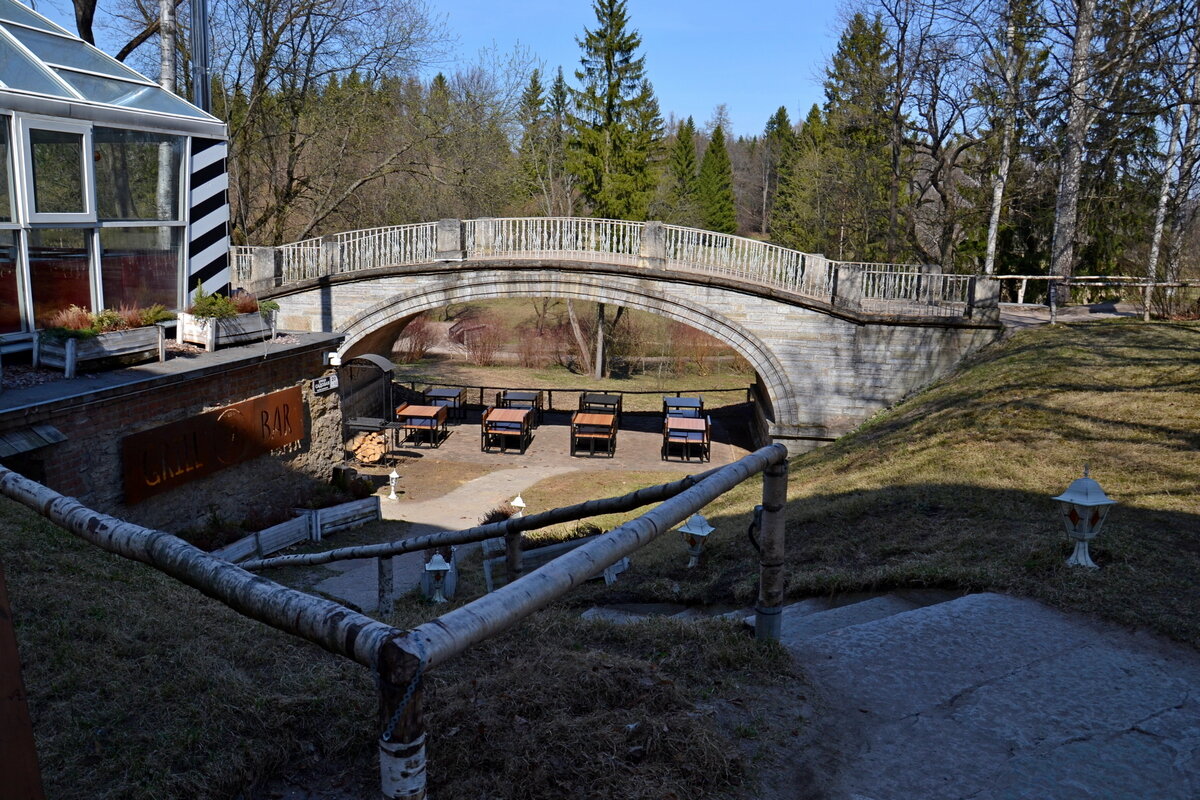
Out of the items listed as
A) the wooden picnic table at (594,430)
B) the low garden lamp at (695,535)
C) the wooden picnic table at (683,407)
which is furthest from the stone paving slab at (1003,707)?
the wooden picnic table at (683,407)

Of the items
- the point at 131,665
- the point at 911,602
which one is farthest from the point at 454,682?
the point at 911,602

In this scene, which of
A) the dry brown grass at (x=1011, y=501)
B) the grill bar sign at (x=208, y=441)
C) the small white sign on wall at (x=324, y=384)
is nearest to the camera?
the dry brown grass at (x=1011, y=501)

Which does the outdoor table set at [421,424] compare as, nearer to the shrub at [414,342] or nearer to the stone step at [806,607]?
the shrub at [414,342]

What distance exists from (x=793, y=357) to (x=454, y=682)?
15.0 meters

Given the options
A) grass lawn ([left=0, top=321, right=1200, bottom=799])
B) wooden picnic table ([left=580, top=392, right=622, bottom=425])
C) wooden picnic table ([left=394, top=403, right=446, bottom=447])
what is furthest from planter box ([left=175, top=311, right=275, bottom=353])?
wooden picnic table ([left=580, top=392, right=622, bottom=425])

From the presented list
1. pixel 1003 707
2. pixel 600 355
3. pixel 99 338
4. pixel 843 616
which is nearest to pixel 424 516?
pixel 99 338

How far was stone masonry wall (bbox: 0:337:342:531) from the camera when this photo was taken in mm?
7297

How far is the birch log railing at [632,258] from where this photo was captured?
17.0 m

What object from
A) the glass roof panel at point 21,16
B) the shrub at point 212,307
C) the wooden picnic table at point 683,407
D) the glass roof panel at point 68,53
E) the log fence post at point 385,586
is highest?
the glass roof panel at point 21,16

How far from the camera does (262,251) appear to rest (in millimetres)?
18672

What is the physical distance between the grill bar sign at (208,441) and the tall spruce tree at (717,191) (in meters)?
40.5

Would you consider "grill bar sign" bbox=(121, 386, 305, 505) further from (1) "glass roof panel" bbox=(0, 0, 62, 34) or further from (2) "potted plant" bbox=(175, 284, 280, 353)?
(1) "glass roof panel" bbox=(0, 0, 62, 34)

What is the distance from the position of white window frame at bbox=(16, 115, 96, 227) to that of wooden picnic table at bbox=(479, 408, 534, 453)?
33.3ft

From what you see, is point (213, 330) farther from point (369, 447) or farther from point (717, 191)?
point (717, 191)
